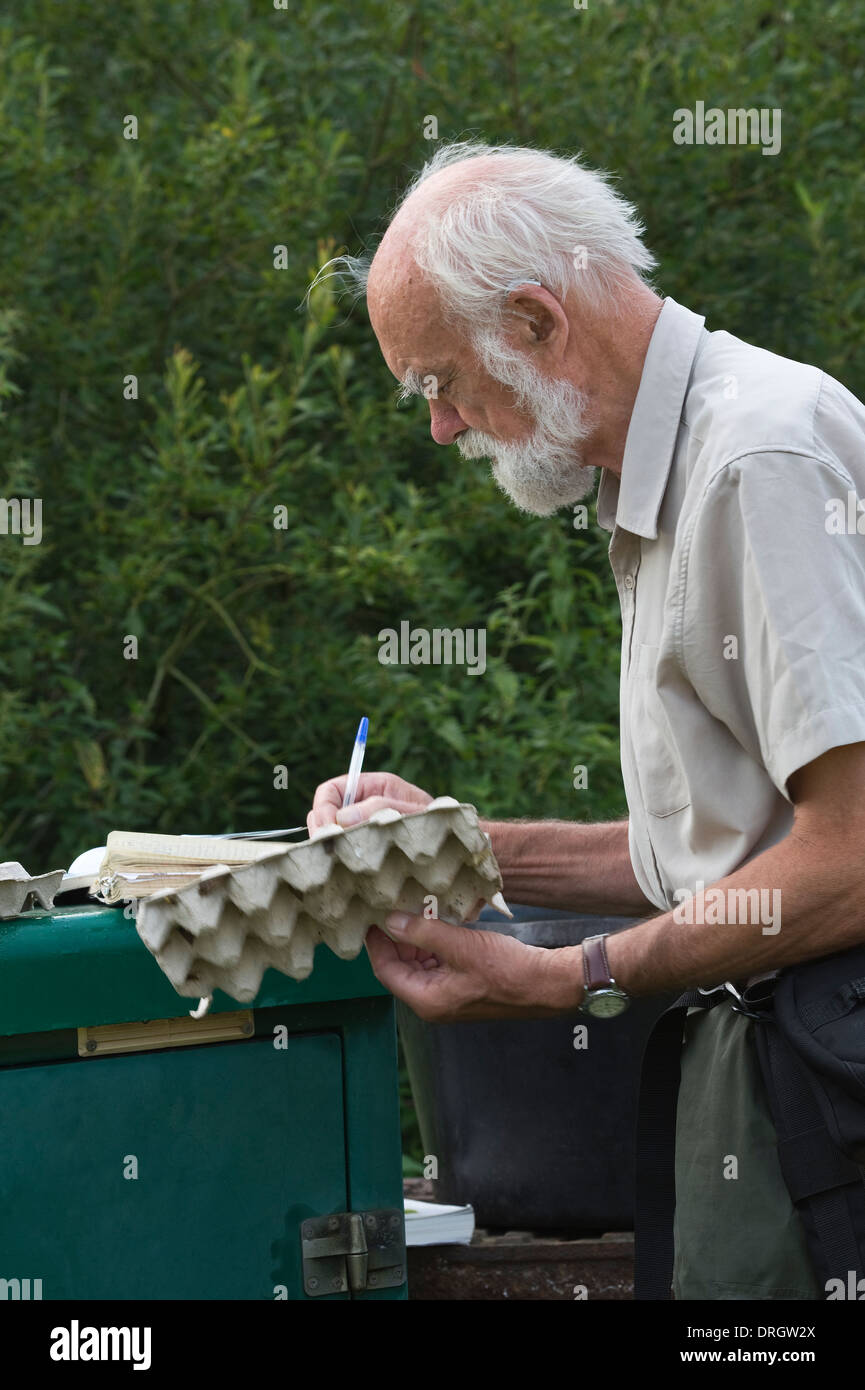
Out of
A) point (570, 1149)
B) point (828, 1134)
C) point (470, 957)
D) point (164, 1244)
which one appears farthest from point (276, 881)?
point (570, 1149)

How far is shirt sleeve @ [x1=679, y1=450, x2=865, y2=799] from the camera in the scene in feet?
5.26

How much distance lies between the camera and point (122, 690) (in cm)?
424

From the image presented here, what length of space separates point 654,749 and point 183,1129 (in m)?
0.72

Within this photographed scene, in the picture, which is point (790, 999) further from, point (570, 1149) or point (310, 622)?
point (310, 622)

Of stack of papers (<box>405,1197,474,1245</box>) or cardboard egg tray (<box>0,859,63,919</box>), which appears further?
stack of papers (<box>405,1197,474,1245</box>)

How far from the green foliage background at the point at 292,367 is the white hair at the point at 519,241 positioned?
186cm

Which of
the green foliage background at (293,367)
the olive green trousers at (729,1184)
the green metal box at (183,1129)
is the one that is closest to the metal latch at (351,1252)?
the green metal box at (183,1129)

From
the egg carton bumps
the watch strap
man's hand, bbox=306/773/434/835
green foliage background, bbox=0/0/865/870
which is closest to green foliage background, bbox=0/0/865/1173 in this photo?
green foliage background, bbox=0/0/865/870

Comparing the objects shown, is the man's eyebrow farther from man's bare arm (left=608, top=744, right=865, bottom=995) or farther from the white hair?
man's bare arm (left=608, top=744, right=865, bottom=995)

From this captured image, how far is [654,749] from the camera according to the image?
1846 mm

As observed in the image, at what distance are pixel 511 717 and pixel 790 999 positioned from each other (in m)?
2.18

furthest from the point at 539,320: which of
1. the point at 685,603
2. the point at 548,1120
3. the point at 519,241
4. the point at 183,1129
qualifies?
the point at 548,1120

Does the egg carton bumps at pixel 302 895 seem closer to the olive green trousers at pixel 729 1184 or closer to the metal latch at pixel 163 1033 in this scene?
the metal latch at pixel 163 1033

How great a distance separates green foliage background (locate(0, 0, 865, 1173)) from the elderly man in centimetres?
178
